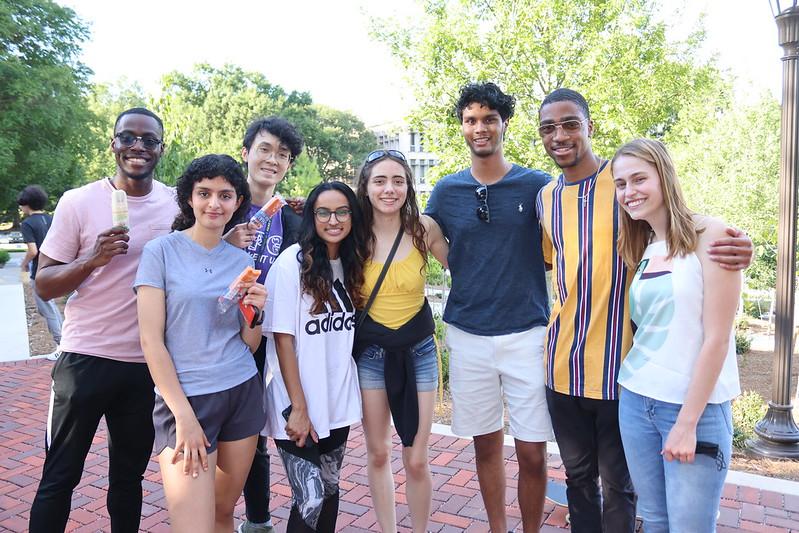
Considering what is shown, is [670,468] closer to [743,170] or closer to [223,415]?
[223,415]

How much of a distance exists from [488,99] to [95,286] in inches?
88.3

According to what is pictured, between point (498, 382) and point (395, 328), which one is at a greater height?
point (395, 328)

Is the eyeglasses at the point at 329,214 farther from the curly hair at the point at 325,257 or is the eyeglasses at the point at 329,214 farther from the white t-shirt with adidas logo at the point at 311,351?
the white t-shirt with adidas logo at the point at 311,351

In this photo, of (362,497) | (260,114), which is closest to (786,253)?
(362,497)

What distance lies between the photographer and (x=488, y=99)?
3.24 m

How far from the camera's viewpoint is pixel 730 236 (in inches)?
87.7

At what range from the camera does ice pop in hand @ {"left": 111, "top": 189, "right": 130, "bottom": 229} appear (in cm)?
268

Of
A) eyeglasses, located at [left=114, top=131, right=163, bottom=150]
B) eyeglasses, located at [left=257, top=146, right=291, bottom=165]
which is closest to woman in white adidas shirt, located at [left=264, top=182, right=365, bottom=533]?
eyeglasses, located at [left=257, top=146, right=291, bottom=165]

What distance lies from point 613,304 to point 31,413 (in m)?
6.06

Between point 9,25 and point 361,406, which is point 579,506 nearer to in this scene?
point 361,406

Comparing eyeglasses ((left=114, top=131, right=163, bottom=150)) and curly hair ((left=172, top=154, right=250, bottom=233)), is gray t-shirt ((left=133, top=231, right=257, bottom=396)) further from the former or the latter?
eyeglasses ((left=114, top=131, right=163, bottom=150))

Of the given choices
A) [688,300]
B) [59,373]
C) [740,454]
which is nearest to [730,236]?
[688,300]

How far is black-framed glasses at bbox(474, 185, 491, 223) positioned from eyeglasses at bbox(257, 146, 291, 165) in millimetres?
1149

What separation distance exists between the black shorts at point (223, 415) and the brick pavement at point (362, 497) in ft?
4.60
